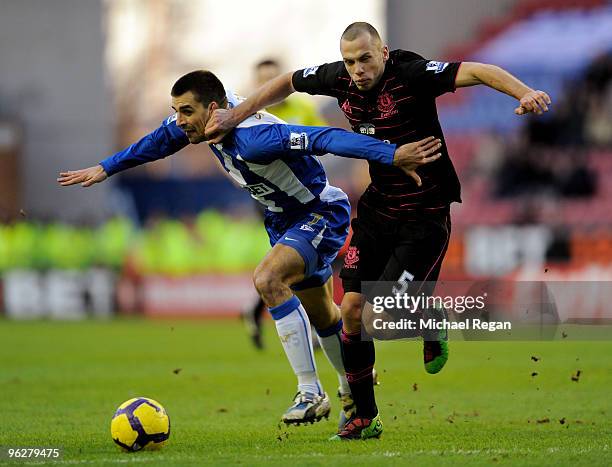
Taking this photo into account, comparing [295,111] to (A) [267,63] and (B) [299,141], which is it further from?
(B) [299,141]

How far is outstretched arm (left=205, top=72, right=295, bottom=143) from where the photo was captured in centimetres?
759

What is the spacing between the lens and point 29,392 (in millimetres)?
10609

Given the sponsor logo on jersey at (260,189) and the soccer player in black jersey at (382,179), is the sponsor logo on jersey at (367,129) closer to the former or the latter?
the soccer player in black jersey at (382,179)

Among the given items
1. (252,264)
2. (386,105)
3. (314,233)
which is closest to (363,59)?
(386,105)

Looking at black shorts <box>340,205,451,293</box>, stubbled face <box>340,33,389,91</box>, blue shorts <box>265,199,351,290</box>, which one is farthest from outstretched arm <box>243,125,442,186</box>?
blue shorts <box>265,199,351,290</box>

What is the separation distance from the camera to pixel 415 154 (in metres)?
6.94

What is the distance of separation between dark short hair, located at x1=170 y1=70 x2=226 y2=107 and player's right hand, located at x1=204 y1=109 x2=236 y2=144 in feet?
0.36

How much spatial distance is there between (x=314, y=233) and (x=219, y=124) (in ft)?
3.09

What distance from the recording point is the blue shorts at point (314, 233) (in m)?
7.86

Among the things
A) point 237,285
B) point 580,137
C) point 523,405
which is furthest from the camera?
point 580,137

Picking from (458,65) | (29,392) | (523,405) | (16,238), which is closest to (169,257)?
(16,238)

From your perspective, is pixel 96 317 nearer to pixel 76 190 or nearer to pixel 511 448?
pixel 76 190

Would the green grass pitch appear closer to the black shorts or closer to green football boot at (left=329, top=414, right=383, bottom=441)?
green football boot at (left=329, top=414, right=383, bottom=441)

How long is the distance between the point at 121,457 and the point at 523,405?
3.57 meters
